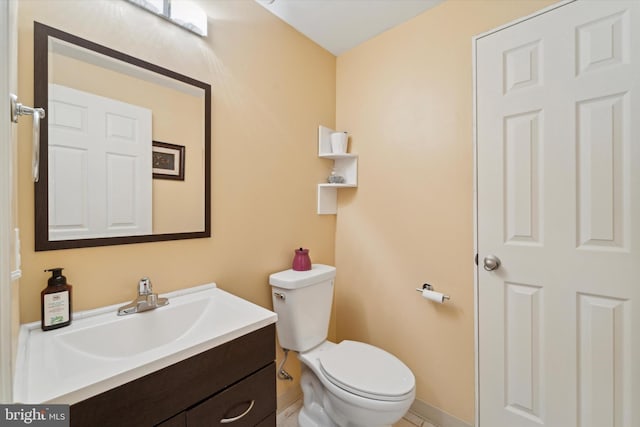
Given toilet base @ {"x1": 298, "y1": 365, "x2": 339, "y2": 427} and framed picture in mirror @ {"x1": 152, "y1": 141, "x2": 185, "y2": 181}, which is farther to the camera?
toilet base @ {"x1": 298, "y1": 365, "x2": 339, "y2": 427}

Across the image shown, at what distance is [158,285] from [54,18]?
39.3 inches

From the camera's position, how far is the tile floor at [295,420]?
1.55 metres

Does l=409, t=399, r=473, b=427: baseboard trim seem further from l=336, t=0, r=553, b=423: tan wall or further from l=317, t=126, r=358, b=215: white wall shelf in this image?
l=317, t=126, r=358, b=215: white wall shelf

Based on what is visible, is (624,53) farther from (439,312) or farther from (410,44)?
(439,312)

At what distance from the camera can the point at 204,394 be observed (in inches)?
32.5

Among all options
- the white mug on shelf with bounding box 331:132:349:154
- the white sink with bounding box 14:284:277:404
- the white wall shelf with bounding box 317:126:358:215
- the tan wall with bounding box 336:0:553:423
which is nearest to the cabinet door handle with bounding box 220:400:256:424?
the white sink with bounding box 14:284:277:404

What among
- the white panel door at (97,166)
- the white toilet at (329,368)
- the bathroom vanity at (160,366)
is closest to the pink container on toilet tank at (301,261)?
the white toilet at (329,368)

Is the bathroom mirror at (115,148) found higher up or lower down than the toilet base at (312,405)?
higher up

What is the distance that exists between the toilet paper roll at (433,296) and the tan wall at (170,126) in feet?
4.00

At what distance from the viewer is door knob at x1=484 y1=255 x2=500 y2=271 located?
1.31 m

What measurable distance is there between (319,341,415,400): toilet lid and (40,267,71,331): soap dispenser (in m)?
1.03

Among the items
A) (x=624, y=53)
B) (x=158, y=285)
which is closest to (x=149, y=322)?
(x=158, y=285)

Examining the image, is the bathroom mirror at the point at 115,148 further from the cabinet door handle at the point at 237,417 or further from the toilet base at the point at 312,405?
the toilet base at the point at 312,405

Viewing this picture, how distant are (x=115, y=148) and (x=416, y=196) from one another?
147cm
